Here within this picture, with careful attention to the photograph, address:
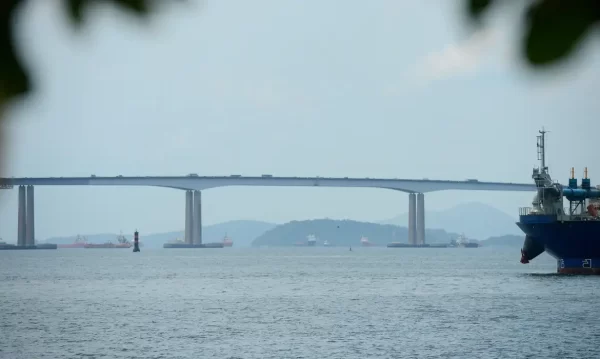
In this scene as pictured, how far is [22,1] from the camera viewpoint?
4.27 feet

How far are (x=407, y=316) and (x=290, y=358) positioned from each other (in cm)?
1613

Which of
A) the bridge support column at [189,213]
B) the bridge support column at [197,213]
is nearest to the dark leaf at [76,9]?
the bridge support column at [197,213]

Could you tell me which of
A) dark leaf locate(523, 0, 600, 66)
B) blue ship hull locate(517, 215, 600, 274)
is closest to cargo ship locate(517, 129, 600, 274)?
blue ship hull locate(517, 215, 600, 274)

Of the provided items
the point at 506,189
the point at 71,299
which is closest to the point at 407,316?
the point at 71,299

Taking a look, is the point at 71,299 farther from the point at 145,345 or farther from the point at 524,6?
the point at 524,6

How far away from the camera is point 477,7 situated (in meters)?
1.30

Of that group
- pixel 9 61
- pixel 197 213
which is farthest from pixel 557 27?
pixel 197 213

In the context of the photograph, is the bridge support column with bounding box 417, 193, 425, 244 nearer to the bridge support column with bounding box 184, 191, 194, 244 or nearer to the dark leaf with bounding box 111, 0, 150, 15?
the bridge support column with bounding box 184, 191, 194, 244

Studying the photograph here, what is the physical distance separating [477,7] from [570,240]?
7120 centimetres

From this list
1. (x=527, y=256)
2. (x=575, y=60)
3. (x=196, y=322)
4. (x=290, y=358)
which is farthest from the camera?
(x=527, y=256)

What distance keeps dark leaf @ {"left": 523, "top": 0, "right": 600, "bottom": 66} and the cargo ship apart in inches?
2637

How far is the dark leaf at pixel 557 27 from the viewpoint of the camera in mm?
1292

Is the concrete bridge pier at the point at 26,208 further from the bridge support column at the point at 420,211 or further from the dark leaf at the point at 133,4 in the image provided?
the dark leaf at the point at 133,4

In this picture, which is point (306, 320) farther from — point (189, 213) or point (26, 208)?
point (189, 213)
